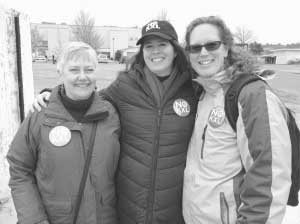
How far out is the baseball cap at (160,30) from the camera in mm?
2396

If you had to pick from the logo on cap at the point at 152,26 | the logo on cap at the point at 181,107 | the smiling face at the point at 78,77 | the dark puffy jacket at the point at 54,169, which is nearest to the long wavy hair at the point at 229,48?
the logo on cap at the point at 152,26

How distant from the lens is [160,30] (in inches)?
94.7

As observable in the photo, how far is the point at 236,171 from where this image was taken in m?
1.86

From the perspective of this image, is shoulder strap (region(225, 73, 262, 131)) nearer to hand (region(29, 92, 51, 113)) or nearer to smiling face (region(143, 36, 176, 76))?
smiling face (region(143, 36, 176, 76))

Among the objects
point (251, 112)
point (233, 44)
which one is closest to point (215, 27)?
point (233, 44)

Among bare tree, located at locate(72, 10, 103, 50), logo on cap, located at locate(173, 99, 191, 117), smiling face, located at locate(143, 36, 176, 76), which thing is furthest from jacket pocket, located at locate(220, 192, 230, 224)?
bare tree, located at locate(72, 10, 103, 50)

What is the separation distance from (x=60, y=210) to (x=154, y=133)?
2.70ft

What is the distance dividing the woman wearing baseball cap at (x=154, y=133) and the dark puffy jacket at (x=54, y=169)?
25 cm

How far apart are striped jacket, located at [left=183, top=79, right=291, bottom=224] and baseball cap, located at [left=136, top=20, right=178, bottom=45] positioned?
2.06ft

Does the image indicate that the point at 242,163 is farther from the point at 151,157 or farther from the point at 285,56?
the point at 285,56

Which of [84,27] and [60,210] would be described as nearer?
[60,210]

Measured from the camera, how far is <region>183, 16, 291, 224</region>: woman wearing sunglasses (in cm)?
162

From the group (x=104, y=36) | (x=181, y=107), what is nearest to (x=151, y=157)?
A: (x=181, y=107)

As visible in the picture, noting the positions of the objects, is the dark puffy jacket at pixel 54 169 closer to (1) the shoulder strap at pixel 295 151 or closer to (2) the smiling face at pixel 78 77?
(2) the smiling face at pixel 78 77
